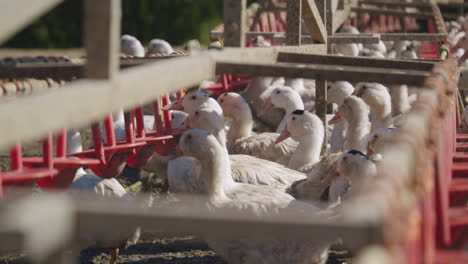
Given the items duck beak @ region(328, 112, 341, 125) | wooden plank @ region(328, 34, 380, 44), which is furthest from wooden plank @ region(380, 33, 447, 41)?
duck beak @ region(328, 112, 341, 125)

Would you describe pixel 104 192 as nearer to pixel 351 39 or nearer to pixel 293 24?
pixel 293 24

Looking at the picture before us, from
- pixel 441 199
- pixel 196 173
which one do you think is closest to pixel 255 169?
pixel 196 173

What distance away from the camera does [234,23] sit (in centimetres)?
395

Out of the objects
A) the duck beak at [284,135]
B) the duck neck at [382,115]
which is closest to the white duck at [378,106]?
the duck neck at [382,115]

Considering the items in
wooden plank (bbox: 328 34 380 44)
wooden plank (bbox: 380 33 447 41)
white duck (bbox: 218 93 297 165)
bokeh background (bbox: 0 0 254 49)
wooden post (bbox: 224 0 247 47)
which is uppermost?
bokeh background (bbox: 0 0 254 49)

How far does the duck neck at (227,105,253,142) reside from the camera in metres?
6.12

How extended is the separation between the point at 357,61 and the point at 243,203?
854mm

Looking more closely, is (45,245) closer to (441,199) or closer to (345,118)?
(441,199)

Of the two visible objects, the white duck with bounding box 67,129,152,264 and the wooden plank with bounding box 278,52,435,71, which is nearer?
the wooden plank with bounding box 278,52,435,71

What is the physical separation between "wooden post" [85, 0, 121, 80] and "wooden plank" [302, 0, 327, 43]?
2.71 m

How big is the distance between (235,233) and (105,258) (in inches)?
133

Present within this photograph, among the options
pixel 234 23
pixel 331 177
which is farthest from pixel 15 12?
pixel 331 177

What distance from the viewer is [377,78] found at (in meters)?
3.38

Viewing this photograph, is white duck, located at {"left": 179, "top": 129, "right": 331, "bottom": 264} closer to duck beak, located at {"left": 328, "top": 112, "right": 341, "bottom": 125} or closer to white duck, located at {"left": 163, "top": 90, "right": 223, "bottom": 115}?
white duck, located at {"left": 163, "top": 90, "right": 223, "bottom": 115}
